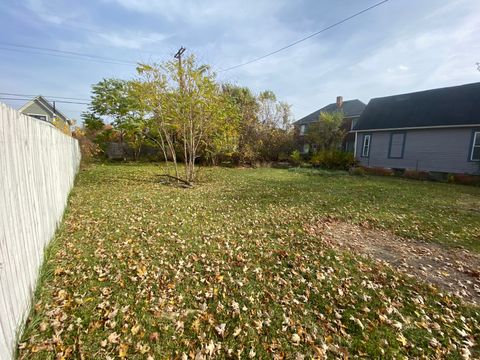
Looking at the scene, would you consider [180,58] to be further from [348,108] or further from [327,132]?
[348,108]

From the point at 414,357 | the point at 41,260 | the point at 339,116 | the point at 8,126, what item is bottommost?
the point at 414,357

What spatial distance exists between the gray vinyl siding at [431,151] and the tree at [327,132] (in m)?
3.00

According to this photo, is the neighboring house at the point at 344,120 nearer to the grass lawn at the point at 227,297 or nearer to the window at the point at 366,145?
the window at the point at 366,145

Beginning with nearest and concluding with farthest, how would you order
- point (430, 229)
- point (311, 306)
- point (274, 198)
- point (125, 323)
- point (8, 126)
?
point (8, 126)
point (125, 323)
point (311, 306)
point (430, 229)
point (274, 198)

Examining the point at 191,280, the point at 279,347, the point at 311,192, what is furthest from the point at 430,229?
the point at 191,280

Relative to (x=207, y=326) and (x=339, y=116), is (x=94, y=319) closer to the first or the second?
(x=207, y=326)

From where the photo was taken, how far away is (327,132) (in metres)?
18.9

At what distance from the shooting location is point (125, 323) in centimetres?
223

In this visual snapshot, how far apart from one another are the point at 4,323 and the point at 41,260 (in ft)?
4.53

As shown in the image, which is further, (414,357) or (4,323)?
(414,357)

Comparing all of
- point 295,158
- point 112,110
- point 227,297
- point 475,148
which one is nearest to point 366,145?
point 295,158

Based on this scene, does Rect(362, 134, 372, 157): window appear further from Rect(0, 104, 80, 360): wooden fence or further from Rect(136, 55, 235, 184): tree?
Rect(0, 104, 80, 360): wooden fence

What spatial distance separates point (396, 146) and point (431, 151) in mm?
1919

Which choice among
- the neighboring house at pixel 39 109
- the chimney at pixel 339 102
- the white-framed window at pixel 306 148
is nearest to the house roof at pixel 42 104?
the neighboring house at pixel 39 109
